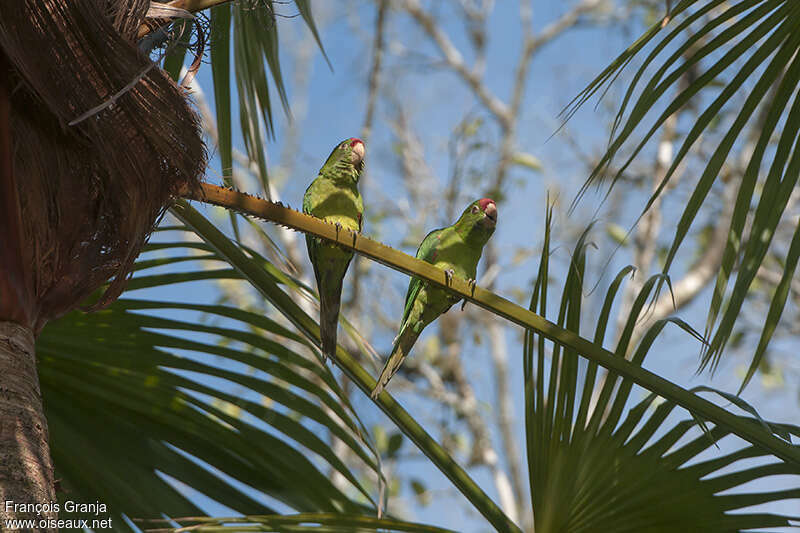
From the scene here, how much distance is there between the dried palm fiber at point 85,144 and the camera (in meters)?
1.54

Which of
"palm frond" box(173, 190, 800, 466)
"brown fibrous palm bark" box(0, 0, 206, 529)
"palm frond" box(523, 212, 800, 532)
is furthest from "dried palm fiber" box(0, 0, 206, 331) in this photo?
"palm frond" box(523, 212, 800, 532)

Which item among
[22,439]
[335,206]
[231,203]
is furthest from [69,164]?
[335,206]

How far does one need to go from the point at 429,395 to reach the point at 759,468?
6875 mm

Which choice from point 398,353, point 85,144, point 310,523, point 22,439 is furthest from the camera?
point 398,353

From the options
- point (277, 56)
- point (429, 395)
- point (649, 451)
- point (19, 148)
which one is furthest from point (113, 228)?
point (429, 395)

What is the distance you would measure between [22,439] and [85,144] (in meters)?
0.62

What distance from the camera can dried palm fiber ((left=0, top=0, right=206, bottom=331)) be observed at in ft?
5.04

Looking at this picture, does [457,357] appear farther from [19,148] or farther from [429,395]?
[19,148]

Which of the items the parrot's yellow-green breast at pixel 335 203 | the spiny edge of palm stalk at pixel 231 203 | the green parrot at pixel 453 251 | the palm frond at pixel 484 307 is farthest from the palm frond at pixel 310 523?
the parrot's yellow-green breast at pixel 335 203

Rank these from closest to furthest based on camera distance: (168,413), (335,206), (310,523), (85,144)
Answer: (85,144)
(310,523)
(168,413)
(335,206)

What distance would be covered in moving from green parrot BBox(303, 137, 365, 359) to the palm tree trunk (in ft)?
3.59

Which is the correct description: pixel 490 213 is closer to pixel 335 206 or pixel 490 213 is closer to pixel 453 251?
pixel 453 251

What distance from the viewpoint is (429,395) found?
8.64m

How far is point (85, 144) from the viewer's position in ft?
5.43
